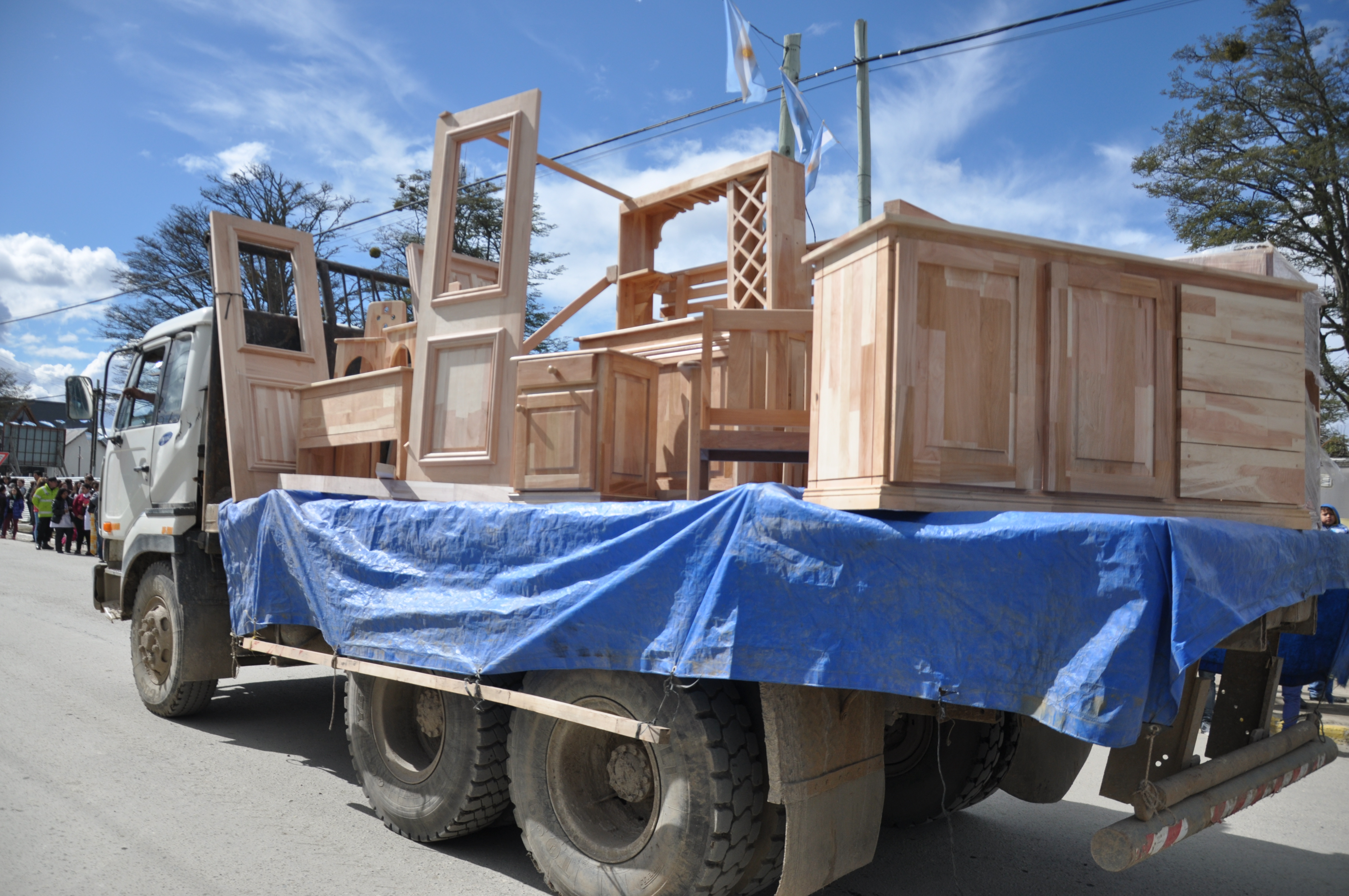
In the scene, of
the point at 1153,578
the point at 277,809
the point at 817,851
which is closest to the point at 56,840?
the point at 277,809

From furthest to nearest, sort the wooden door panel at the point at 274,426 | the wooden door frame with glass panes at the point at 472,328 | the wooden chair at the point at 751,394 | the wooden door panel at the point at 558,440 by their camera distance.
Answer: the wooden door panel at the point at 274,426
the wooden door frame with glass panes at the point at 472,328
the wooden door panel at the point at 558,440
the wooden chair at the point at 751,394

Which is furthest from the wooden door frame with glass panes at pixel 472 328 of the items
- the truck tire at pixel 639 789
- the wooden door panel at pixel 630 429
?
the truck tire at pixel 639 789

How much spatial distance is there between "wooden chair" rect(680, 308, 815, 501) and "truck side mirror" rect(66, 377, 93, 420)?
5338 mm

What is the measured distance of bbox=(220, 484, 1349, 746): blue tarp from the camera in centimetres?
255

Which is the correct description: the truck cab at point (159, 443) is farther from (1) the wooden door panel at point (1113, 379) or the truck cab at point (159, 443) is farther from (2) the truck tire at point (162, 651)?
(1) the wooden door panel at point (1113, 379)

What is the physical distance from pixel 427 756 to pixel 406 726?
20 centimetres

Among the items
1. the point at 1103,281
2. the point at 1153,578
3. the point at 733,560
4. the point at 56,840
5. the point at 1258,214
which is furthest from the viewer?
the point at 1258,214

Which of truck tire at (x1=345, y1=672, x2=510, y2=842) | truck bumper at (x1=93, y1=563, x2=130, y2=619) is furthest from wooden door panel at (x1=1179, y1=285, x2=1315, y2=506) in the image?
truck bumper at (x1=93, y1=563, x2=130, y2=619)

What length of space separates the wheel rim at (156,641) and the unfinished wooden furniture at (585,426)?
3.31 m

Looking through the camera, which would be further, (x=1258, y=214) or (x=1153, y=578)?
(x=1258, y=214)

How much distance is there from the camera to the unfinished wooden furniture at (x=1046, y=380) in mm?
3205

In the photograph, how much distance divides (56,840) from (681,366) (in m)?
3.59

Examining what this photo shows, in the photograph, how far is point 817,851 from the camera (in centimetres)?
322

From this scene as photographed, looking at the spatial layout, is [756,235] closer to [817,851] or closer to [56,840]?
[817,851]
